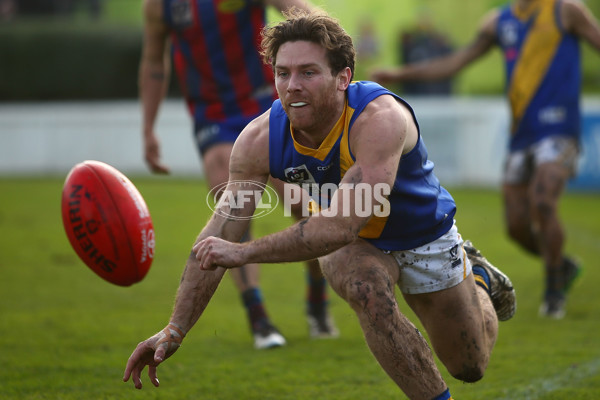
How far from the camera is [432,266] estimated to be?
3.64 meters

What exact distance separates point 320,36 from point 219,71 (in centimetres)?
243

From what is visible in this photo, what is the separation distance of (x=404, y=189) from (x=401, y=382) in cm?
78

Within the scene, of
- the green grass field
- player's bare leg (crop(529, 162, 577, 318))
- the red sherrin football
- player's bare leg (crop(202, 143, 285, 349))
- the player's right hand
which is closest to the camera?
the player's right hand

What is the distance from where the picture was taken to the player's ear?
3.34 m

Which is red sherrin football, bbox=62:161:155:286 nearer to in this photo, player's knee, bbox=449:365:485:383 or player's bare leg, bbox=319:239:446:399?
player's bare leg, bbox=319:239:446:399

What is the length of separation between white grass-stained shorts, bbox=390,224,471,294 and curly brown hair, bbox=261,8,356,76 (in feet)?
2.85

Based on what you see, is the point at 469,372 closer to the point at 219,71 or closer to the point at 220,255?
the point at 220,255

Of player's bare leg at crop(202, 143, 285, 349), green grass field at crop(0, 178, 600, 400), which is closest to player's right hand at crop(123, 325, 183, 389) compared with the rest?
green grass field at crop(0, 178, 600, 400)

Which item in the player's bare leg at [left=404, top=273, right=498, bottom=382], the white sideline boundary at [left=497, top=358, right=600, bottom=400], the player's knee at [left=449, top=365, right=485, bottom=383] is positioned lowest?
the white sideline boundary at [left=497, top=358, right=600, bottom=400]

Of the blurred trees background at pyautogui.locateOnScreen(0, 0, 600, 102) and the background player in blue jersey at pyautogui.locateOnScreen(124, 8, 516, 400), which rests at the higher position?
the background player in blue jersey at pyautogui.locateOnScreen(124, 8, 516, 400)

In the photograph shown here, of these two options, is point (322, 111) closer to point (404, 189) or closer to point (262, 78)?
point (404, 189)

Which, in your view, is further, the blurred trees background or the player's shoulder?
the blurred trees background

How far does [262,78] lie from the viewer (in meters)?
5.58

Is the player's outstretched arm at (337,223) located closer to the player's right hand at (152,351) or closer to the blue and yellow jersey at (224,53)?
the player's right hand at (152,351)
